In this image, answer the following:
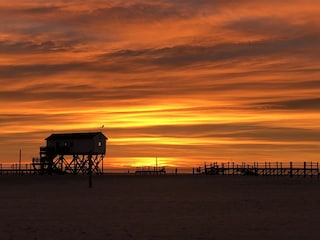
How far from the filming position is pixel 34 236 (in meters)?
17.0

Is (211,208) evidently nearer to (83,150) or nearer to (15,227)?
(15,227)

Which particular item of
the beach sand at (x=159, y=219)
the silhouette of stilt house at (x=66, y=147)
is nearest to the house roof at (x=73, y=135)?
the silhouette of stilt house at (x=66, y=147)

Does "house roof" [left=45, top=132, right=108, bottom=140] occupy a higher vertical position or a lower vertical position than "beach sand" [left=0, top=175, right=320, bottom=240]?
higher

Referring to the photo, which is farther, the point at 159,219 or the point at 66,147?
the point at 66,147

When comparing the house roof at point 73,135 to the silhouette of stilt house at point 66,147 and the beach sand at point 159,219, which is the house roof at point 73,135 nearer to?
the silhouette of stilt house at point 66,147

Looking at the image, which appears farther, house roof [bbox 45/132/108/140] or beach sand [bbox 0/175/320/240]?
house roof [bbox 45/132/108/140]

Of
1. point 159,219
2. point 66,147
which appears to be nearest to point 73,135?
point 66,147

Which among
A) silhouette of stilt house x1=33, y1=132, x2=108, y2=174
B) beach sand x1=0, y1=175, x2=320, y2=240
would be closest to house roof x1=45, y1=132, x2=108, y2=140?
silhouette of stilt house x1=33, y1=132, x2=108, y2=174

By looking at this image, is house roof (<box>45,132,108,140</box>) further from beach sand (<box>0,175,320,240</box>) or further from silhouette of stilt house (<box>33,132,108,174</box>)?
beach sand (<box>0,175,320,240</box>)

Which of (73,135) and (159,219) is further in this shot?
(73,135)

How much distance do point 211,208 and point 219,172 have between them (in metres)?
80.1

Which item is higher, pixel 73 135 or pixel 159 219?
pixel 73 135

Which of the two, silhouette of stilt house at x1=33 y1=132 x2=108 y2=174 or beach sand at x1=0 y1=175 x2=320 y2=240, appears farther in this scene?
silhouette of stilt house at x1=33 y1=132 x2=108 y2=174

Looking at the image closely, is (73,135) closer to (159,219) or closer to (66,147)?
(66,147)
